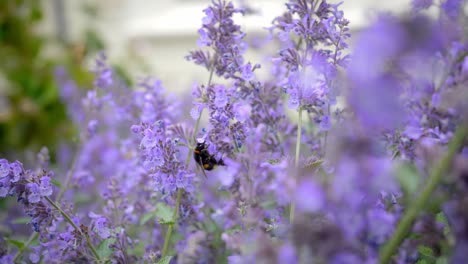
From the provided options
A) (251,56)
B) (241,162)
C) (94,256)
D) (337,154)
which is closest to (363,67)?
(337,154)

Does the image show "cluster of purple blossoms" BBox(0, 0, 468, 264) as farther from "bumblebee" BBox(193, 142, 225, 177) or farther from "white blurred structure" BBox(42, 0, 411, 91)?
"white blurred structure" BBox(42, 0, 411, 91)

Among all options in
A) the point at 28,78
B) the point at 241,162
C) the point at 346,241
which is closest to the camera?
the point at 346,241

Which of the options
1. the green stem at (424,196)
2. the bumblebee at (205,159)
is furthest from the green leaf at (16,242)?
the green stem at (424,196)

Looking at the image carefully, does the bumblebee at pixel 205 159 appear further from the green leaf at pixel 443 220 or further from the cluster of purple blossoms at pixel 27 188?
the green leaf at pixel 443 220

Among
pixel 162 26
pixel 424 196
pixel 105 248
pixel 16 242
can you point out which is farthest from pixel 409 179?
pixel 162 26

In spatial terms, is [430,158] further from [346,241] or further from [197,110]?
[197,110]
